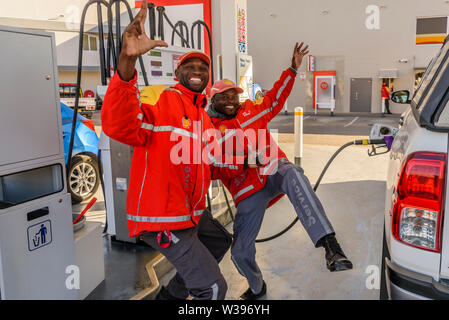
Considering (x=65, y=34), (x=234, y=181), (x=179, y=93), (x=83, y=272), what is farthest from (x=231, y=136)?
(x=65, y=34)

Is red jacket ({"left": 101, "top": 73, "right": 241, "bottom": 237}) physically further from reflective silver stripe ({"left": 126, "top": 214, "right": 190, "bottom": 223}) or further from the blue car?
the blue car

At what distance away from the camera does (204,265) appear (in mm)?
2332

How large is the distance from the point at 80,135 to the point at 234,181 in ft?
11.8

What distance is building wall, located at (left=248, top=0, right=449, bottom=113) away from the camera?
20.0m

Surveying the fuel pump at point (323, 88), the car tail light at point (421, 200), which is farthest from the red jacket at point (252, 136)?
the fuel pump at point (323, 88)

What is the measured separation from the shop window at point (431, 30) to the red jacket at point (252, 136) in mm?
19197

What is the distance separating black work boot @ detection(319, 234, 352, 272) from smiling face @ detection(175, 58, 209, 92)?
4.10 feet

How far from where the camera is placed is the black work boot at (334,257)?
253 centimetres

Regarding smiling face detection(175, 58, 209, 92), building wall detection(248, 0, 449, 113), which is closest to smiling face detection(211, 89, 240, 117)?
smiling face detection(175, 58, 209, 92)

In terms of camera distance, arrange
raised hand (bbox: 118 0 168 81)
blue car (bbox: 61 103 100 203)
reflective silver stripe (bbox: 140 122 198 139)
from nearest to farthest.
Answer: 1. raised hand (bbox: 118 0 168 81)
2. reflective silver stripe (bbox: 140 122 198 139)
3. blue car (bbox: 61 103 100 203)

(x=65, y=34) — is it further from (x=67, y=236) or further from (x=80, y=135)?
(x=67, y=236)

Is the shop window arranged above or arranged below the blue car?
above

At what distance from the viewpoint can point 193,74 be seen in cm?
251
